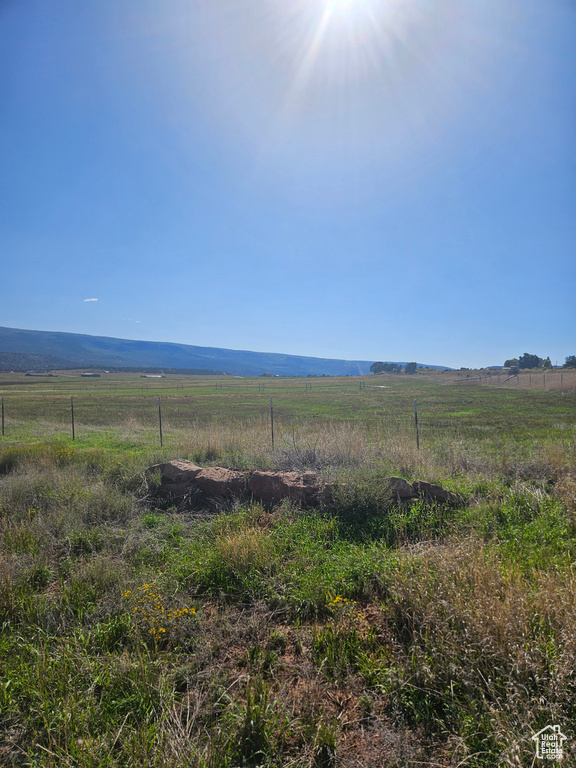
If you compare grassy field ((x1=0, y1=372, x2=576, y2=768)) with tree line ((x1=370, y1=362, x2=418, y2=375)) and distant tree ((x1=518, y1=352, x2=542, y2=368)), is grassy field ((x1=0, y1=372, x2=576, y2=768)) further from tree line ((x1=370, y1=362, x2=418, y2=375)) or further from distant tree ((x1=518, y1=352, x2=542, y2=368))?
tree line ((x1=370, y1=362, x2=418, y2=375))

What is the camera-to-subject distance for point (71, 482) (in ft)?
24.3

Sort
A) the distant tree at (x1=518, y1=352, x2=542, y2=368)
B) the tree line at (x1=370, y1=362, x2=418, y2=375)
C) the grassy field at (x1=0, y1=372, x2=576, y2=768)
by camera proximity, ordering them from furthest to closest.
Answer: the tree line at (x1=370, y1=362, x2=418, y2=375), the distant tree at (x1=518, y1=352, x2=542, y2=368), the grassy field at (x1=0, y1=372, x2=576, y2=768)

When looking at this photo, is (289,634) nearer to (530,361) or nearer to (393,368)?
(530,361)

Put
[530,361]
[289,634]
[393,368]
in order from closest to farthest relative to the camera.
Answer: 1. [289,634]
2. [530,361]
3. [393,368]

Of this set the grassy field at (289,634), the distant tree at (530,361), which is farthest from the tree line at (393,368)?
the grassy field at (289,634)

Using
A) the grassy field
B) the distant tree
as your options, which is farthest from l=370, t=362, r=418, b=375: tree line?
the grassy field

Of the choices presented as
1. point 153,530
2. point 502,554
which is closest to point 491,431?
point 502,554

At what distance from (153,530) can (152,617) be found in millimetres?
2608

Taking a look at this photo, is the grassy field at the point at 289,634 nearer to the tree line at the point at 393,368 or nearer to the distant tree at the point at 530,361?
the distant tree at the point at 530,361

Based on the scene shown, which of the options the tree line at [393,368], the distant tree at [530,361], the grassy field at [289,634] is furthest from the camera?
the tree line at [393,368]

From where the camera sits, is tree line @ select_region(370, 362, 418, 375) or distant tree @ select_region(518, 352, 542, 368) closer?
distant tree @ select_region(518, 352, 542, 368)

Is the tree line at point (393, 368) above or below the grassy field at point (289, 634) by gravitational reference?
Answer: above

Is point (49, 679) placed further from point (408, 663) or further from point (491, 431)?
point (491, 431)

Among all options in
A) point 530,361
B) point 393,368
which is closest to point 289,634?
point 530,361
